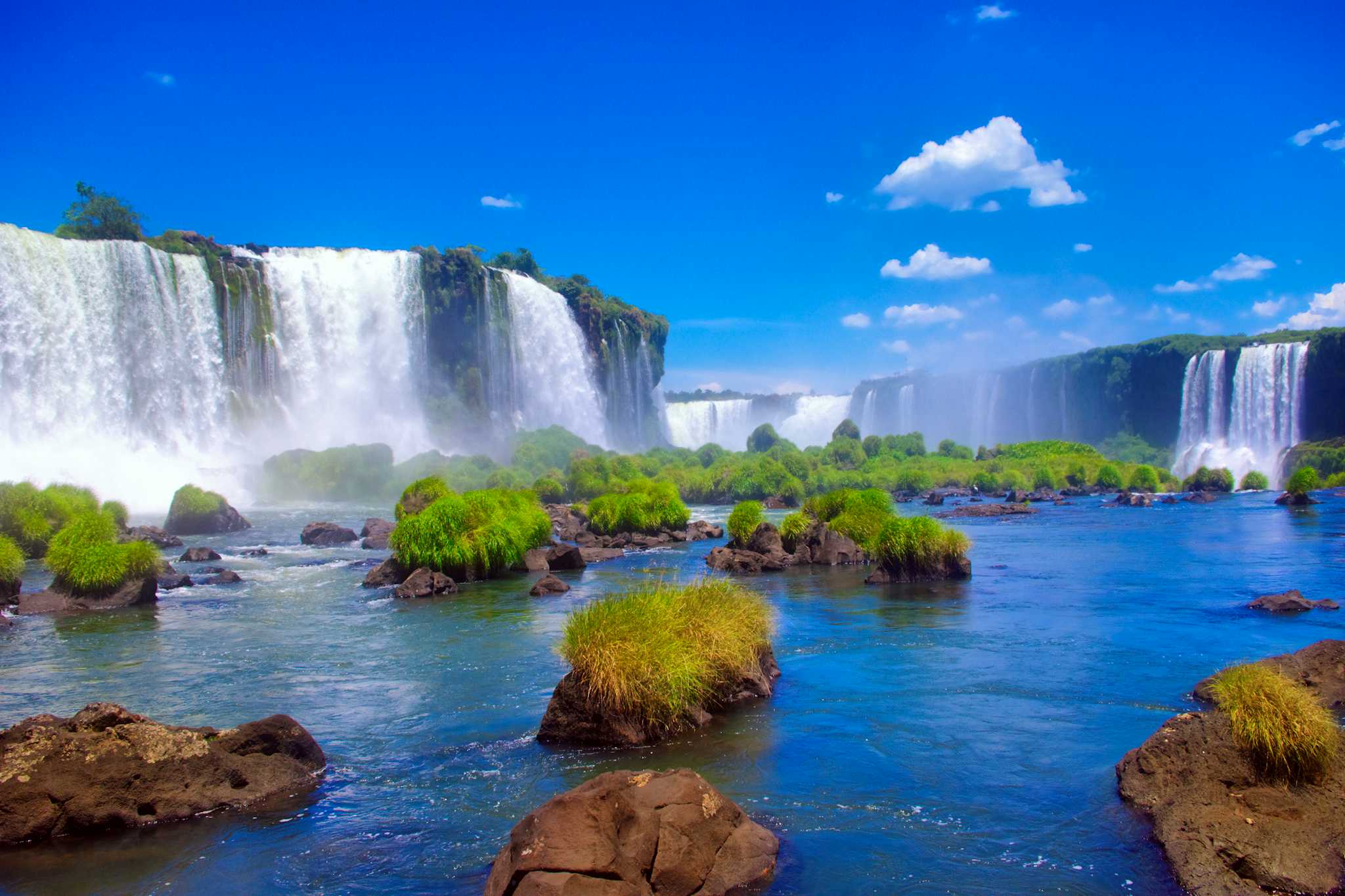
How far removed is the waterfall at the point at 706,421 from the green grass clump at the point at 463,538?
106130 millimetres

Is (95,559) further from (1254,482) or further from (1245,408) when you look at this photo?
(1245,408)

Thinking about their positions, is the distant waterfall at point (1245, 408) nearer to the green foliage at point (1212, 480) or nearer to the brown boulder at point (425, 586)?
the green foliage at point (1212, 480)

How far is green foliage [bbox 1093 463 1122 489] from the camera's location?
78750mm

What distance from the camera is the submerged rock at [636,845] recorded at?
263 inches

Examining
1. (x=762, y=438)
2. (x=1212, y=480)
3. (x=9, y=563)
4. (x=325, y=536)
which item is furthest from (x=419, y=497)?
(x=762, y=438)

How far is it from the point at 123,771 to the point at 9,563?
17.1m

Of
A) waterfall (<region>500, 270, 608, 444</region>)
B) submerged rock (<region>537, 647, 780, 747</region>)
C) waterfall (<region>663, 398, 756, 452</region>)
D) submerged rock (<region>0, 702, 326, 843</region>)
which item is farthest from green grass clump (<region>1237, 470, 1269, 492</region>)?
submerged rock (<region>0, 702, 326, 843</region>)

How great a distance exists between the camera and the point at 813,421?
14625 centimetres

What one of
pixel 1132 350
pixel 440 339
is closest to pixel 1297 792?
pixel 440 339

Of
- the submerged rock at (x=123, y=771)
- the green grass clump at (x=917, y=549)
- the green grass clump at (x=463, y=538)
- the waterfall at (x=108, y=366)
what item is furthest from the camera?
the waterfall at (x=108, y=366)

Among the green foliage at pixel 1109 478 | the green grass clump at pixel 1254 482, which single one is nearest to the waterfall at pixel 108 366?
the green foliage at pixel 1109 478

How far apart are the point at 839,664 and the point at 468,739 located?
22.1 feet

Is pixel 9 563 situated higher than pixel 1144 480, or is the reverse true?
pixel 1144 480

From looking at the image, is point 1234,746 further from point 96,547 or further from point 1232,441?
point 1232,441
